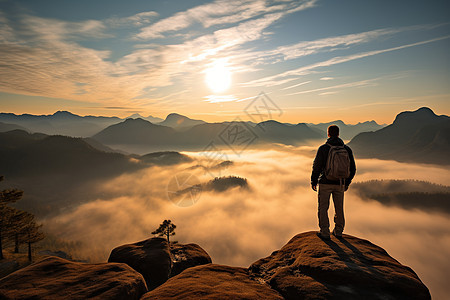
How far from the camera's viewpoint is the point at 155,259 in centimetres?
1211

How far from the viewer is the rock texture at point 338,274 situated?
5723 mm

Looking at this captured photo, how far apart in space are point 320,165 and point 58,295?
398 inches

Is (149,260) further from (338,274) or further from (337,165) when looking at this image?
(337,165)

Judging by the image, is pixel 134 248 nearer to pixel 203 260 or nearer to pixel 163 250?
pixel 163 250

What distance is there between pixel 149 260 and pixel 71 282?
5.68 m

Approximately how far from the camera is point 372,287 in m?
5.86

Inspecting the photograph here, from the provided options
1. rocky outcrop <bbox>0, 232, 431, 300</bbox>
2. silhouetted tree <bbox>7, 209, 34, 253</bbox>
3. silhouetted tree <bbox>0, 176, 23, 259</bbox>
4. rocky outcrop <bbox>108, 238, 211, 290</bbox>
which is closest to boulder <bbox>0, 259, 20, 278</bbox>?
silhouetted tree <bbox>7, 209, 34, 253</bbox>

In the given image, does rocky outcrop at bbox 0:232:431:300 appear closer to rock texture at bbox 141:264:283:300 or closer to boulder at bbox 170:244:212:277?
rock texture at bbox 141:264:283:300

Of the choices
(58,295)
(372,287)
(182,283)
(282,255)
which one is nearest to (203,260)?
(282,255)

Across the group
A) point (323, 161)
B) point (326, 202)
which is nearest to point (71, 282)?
point (326, 202)

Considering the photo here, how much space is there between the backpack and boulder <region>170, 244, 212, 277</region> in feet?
37.3

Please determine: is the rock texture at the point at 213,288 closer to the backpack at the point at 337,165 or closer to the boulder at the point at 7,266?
the backpack at the point at 337,165

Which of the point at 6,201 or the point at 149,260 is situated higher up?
the point at 149,260

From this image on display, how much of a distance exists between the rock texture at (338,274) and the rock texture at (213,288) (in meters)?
0.61
